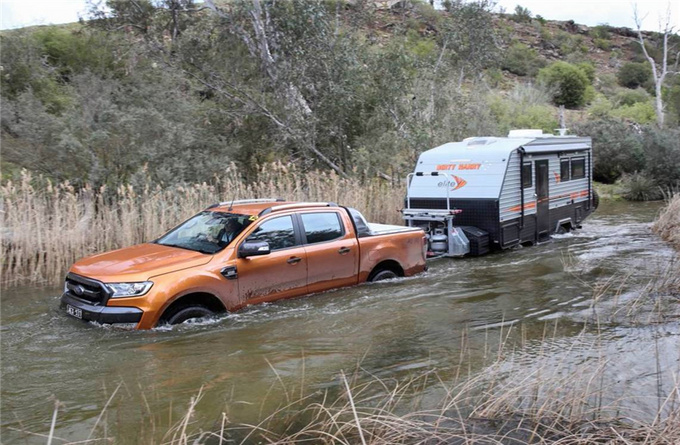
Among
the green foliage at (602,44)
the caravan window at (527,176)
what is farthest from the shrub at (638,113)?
the green foliage at (602,44)

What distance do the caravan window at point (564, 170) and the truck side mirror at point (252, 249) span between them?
932 cm

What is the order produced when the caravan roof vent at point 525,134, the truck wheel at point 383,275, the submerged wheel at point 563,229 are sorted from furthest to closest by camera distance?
1. the submerged wheel at point 563,229
2. the caravan roof vent at point 525,134
3. the truck wheel at point 383,275

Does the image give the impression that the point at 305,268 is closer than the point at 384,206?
Yes

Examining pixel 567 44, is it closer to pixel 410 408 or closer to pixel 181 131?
pixel 181 131

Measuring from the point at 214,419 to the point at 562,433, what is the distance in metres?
2.57

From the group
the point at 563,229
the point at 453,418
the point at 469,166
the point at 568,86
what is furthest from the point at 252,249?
the point at 568,86

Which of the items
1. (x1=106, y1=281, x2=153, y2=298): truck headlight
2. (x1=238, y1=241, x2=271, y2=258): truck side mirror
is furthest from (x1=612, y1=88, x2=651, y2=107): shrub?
(x1=106, y1=281, x2=153, y2=298): truck headlight

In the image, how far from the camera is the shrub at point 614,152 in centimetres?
2419

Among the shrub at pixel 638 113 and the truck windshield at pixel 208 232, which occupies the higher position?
the shrub at pixel 638 113

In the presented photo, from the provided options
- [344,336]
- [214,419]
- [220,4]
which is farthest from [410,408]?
[220,4]

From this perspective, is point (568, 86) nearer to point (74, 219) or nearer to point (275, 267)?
point (74, 219)

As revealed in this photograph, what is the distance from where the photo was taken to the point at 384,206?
1426 cm

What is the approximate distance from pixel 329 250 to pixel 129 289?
9.14 feet

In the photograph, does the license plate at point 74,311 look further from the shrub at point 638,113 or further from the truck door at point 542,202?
the shrub at point 638,113
